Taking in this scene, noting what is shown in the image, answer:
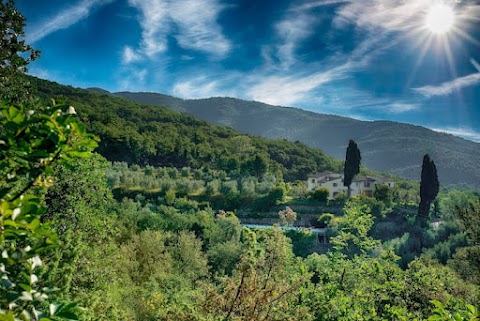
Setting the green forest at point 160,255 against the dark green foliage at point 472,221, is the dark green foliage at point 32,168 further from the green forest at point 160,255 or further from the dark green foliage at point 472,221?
the dark green foliage at point 472,221

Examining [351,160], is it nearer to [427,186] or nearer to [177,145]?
[427,186]

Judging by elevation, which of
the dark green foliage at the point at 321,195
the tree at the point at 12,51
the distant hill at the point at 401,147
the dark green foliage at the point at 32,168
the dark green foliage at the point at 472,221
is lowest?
the dark green foliage at the point at 321,195

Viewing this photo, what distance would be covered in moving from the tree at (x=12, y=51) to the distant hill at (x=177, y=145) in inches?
1845

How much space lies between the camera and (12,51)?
8.34 m

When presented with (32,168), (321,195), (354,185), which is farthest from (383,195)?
(32,168)

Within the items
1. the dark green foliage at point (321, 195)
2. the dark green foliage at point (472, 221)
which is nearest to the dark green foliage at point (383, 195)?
the dark green foliage at point (321, 195)

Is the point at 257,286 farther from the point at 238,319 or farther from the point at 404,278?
the point at 404,278

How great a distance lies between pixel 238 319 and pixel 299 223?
35.4 meters

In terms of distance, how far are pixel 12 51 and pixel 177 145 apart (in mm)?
62379

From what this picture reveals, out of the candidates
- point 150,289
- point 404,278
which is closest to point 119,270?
point 150,289

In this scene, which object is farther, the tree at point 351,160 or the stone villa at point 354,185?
the stone villa at point 354,185

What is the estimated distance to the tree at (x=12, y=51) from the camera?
8102 millimetres

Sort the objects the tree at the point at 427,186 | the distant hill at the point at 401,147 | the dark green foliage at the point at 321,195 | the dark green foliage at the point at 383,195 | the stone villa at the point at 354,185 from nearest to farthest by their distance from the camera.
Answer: the tree at the point at 427,186 → the dark green foliage at the point at 383,195 → the dark green foliage at the point at 321,195 → the stone villa at the point at 354,185 → the distant hill at the point at 401,147

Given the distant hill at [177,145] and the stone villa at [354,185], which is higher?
the distant hill at [177,145]
